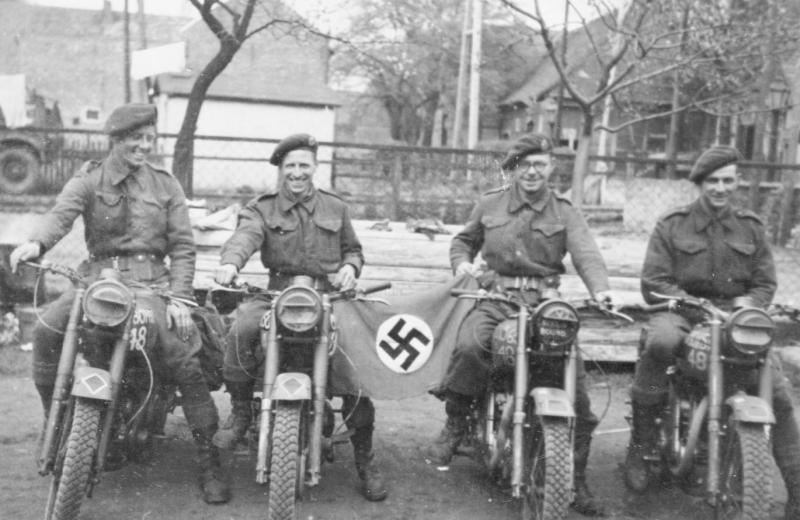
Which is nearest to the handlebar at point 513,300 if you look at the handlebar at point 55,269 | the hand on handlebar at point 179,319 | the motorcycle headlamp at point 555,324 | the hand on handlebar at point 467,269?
the motorcycle headlamp at point 555,324

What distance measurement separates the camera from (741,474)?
4.37 meters

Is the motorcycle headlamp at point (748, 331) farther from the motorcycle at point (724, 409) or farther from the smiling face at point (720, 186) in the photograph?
the smiling face at point (720, 186)

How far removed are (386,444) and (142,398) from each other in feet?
5.79

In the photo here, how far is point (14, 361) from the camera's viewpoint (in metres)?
7.86

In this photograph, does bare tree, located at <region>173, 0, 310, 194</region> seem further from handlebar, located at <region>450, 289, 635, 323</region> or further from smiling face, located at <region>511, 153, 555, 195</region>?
handlebar, located at <region>450, 289, 635, 323</region>

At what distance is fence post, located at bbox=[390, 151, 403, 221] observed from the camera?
11.8 meters

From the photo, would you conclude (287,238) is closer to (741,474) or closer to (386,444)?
(386,444)

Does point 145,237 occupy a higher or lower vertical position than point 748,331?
higher

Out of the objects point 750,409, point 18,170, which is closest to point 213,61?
point 18,170

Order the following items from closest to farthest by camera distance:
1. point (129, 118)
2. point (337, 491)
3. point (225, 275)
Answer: point (225, 275), point (129, 118), point (337, 491)

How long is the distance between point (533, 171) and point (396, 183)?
6.64 metres

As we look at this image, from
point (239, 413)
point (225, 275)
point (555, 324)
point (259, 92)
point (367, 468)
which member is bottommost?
point (367, 468)

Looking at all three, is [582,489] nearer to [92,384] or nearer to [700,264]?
[700,264]

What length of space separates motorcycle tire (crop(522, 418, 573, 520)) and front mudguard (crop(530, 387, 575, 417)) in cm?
4
